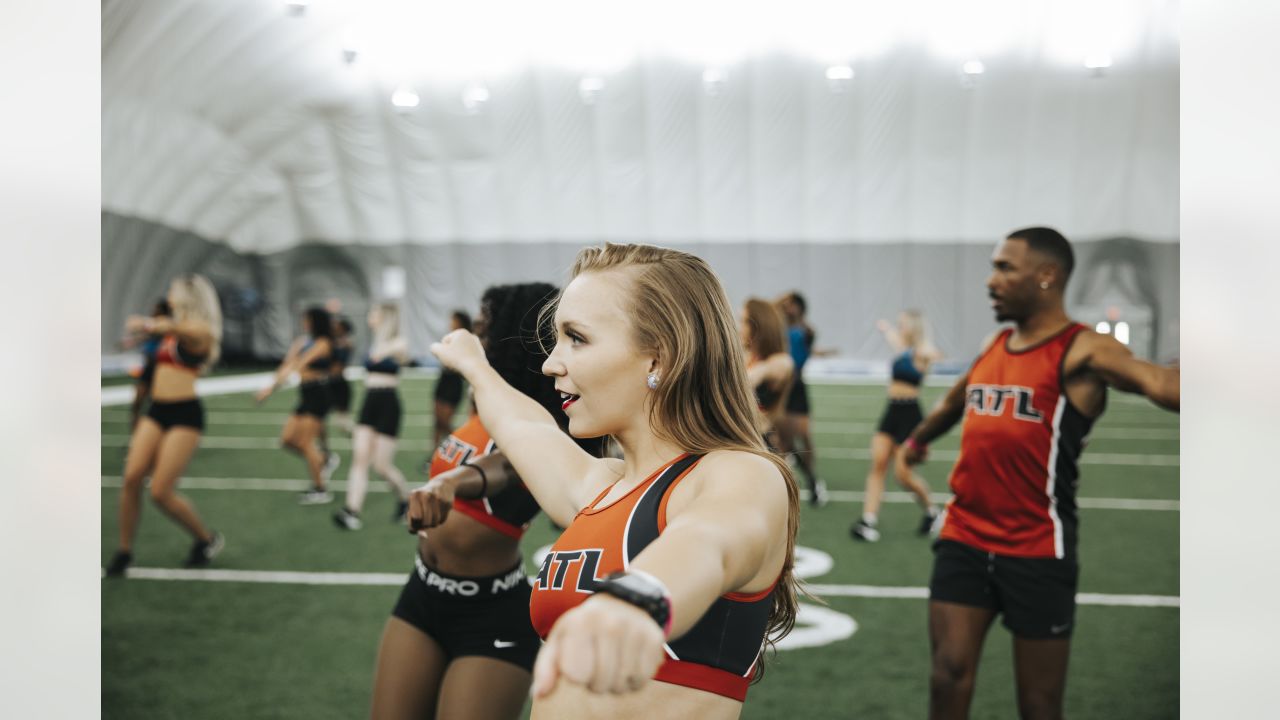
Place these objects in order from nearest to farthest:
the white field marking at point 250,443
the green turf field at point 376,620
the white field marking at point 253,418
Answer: the green turf field at point 376,620, the white field marking at point 250,443, the white field marking at point 253,418

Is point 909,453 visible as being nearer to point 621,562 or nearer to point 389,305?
point 621,562

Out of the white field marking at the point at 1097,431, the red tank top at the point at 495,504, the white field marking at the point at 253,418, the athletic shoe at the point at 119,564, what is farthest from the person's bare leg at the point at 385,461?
the white field marking at the point at 1097,431

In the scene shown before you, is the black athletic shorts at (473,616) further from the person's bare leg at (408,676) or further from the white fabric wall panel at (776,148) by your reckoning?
the white fabric wall panel at (776,148)

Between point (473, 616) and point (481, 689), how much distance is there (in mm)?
223

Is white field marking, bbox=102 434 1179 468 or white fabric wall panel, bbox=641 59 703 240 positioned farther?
white fabric wall panel, bbox=641 59 703 240

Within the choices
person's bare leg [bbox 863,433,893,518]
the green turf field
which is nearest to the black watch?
the green turf field

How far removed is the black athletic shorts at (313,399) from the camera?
10188 mm

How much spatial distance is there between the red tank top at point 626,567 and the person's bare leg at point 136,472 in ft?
20.9

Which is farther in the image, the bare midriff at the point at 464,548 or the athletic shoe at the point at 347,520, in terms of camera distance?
the athletic shoe at the point at 347,520

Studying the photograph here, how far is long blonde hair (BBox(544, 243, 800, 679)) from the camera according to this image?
5.99 feet

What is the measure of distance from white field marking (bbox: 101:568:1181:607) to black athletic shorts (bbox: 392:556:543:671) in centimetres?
405

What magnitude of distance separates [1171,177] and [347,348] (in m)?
26.1

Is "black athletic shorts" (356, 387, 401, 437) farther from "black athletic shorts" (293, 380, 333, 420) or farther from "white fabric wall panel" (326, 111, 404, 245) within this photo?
"white fabric wall panel" (326, 111, 404, 245)
